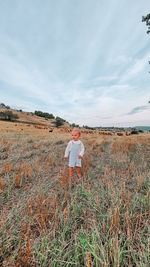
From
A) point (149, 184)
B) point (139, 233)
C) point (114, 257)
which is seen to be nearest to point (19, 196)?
point (114, 257)

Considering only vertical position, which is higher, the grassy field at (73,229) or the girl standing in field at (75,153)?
the girl standing in field at (75,153)

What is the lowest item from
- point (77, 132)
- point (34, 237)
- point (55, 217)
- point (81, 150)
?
point (34, 237)

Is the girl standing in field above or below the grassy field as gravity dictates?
above

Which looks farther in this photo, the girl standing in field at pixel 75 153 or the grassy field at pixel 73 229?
the girl standing in field at pixel 75 153

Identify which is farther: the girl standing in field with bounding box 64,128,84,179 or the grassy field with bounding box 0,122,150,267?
the girl standing in field with bounding box 64,128,84,179

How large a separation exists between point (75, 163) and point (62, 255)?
200 cm

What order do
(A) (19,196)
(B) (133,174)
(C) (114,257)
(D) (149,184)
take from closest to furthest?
1. (C) (114,257)
2. (A) (19,196)
3. (D) (149,184)
4. (B) (133,174)

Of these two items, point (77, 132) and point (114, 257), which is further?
point (77, 132)

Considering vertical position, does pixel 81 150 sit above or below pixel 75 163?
above

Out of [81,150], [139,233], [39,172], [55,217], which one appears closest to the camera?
[139,233]

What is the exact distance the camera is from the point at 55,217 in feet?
4.07

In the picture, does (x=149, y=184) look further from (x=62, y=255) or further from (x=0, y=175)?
(x=0, y=175)

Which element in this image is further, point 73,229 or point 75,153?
point 75,153

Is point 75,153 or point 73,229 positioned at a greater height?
point 75,153
